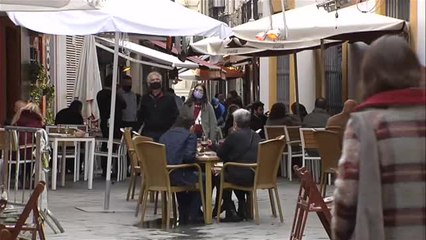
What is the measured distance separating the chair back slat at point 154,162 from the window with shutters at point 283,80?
1352 centimetres

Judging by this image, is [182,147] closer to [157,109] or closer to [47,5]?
[47,5]

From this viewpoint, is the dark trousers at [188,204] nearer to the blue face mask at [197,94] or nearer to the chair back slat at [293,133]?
the blue face mask at [197,94]

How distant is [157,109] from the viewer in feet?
44.1

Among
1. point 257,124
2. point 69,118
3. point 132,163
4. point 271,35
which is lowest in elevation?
point 132,163

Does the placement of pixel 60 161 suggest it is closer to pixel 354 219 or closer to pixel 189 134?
pixel 189 134

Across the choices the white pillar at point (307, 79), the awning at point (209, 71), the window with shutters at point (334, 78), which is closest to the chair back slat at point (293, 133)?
the window with shutters at point (334, 78)

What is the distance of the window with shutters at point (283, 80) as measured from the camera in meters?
23.9

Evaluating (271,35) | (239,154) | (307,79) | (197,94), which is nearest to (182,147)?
(239,154)

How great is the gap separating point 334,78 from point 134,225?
437 inches

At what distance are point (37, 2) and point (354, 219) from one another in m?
5.46

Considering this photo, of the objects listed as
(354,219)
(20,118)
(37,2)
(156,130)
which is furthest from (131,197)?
(354,219)

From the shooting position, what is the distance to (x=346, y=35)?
14.3 meters

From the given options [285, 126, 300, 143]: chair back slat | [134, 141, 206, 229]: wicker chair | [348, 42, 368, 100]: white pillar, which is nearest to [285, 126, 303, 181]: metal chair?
[285, 126, 300, 143]: chair back slat

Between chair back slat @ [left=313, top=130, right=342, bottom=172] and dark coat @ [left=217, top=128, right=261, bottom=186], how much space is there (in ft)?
4.72
